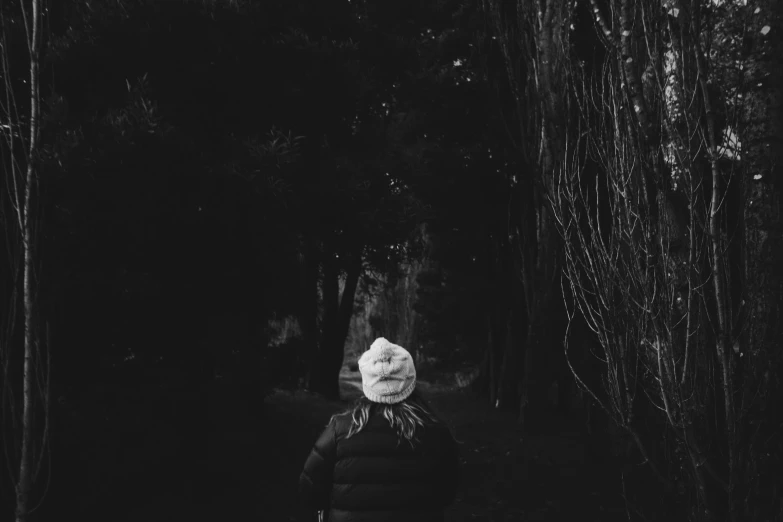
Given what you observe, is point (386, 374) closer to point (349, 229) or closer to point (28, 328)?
point (28, 328)

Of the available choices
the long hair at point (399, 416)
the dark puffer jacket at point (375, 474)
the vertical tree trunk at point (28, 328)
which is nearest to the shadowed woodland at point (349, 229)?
the vertical tree trunk at point (28, 328)

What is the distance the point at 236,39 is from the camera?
303 inches

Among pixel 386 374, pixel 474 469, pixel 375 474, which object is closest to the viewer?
pixel 375 474

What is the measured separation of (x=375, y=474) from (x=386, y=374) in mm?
443

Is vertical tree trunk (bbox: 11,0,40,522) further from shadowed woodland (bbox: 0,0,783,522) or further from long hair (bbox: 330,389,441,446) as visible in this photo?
long hair (bbox: 330,389,441,446)

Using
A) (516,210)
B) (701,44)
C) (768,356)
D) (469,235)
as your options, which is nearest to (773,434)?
(768,356)

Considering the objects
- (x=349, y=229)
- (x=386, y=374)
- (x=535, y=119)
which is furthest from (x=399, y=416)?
(x=535, y=119)

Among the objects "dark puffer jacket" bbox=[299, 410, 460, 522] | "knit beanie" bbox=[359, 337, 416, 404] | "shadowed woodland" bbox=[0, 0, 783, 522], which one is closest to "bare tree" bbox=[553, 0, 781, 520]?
"shadowed woodland" bbox=[0, 0, 783, 522]

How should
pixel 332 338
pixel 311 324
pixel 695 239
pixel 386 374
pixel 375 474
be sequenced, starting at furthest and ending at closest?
pixel 332 338 < pixel 311 324 < pixel 695 239 < pixel 386 374 < pixel 375 474

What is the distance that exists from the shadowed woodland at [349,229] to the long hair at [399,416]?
166 cm

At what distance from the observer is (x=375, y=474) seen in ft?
9.75

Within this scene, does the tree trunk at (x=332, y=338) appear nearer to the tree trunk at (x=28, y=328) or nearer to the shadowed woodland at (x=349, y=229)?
the shadowed woodland at (x=349, y=229)

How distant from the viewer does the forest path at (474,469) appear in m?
7.42

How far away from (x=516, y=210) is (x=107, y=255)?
31.2 feet
